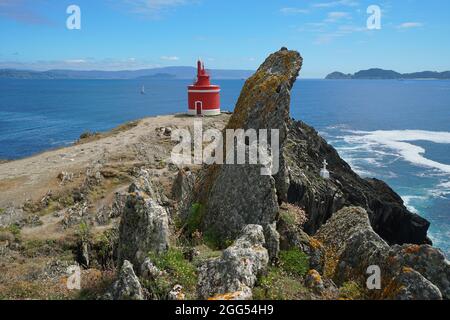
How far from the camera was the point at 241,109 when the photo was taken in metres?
16.2

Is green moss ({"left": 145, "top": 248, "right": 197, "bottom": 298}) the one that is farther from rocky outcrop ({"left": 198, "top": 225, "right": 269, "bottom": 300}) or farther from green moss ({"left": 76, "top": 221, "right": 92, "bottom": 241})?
green moss ({"left": 76, "top": 221, "right": 92, "bottom": 241})

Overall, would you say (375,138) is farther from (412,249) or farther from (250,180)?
(412,249)

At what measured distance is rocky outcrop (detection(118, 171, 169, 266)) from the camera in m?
9.27

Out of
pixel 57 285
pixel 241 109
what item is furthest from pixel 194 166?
pixel 57 285

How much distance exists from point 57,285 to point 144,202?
3.12m

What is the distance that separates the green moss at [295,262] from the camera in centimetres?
962

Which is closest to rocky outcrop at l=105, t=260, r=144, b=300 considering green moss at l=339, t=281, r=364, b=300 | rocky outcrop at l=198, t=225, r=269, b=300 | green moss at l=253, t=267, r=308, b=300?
rocky outcrop at l=198, t=225, r=269, b=300

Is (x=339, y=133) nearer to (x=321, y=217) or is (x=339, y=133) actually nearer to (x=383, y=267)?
(x=321, y=217)

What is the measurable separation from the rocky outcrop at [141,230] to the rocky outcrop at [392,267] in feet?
13.8

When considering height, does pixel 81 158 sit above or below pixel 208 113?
below

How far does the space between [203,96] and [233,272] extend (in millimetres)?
40332

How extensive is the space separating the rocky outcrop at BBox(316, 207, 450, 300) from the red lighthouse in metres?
37.0

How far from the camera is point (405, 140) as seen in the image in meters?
79.4

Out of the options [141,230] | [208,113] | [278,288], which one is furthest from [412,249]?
[208,113]
